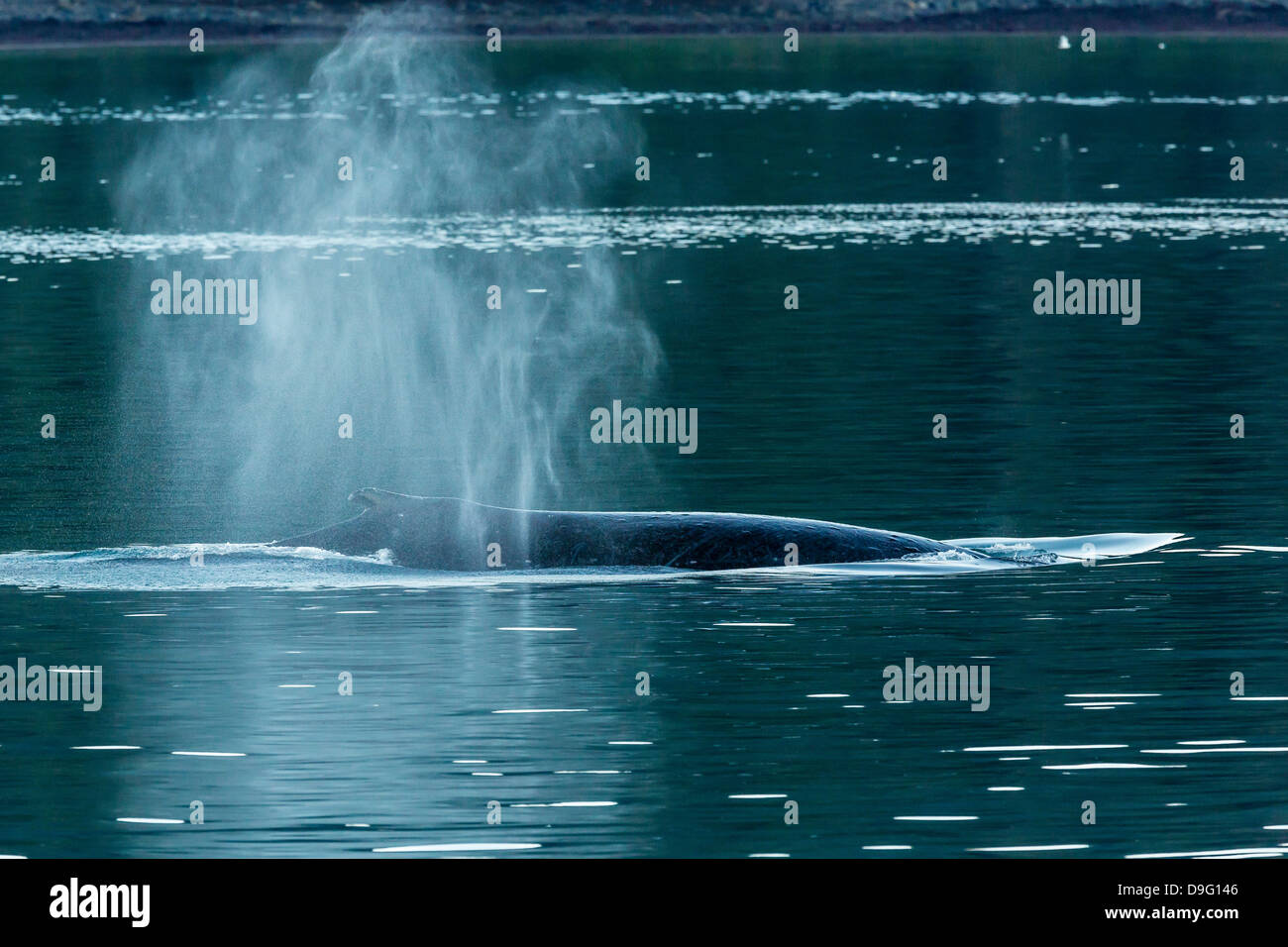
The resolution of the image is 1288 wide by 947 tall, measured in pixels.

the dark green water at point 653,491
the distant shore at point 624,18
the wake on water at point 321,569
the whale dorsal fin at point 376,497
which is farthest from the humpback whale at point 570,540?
the distant shore at point 624,18

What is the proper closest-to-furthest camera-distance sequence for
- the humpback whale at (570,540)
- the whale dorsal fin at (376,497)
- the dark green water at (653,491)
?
the dark green water at (653,491) < the whale dorsal fin at (376,497) < the humpback whale at (570,540)

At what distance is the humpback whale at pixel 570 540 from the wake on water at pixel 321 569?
19cm

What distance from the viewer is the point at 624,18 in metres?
162

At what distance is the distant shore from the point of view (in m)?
153

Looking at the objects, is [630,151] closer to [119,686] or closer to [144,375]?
[144,375]

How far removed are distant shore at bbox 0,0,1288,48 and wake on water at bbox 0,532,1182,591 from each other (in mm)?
126629

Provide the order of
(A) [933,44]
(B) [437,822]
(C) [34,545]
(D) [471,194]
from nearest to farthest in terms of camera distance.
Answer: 1. (B) [437,822]
2. (C) [34,545]
3. (D) [471,194]
4. (A) [933,44]

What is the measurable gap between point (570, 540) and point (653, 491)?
5.90m

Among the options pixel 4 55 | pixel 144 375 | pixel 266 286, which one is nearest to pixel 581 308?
pixel 266 286

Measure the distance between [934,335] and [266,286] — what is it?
1620 cm

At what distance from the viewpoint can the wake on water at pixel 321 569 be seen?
26891 millimetres

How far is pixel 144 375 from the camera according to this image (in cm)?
4525

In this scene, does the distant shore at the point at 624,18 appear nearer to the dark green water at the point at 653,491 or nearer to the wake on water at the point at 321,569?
the dark green water at the point at 653,491

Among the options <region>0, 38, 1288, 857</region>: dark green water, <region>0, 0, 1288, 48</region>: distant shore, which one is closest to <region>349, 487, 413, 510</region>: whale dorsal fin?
<region>0, 38, 1288, 857</region>: dark green water
